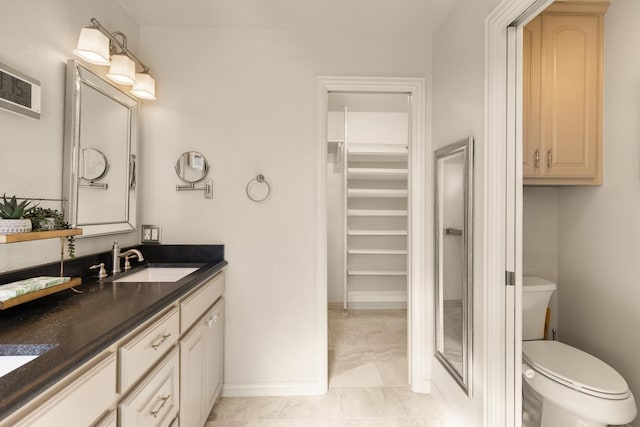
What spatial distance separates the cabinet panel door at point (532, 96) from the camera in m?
1.93

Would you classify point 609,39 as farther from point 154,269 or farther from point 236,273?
point 154,269

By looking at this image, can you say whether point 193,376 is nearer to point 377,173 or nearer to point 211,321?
point 211,321

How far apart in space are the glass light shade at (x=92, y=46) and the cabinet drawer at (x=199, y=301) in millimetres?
1310

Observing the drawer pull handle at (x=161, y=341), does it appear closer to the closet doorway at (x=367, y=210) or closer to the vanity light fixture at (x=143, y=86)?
the vanity light fixture at (x=143, y=86)

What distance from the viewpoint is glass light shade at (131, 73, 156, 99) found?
190 cm

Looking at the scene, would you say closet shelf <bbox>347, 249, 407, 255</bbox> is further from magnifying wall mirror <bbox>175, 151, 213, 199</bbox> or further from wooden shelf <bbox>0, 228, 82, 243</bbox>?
wooden shelf <bbox>0, 228, 82, 243</bbox>

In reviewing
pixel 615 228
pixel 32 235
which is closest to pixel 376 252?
pixel 615 228

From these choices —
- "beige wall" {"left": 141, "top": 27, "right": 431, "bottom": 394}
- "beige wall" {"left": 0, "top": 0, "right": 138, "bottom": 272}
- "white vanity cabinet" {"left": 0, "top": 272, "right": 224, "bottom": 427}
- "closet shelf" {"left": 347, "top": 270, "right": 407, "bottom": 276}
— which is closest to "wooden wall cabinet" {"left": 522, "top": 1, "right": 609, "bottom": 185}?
"beige wall" {"left": 141, "top": 27, "right": 431, "bottom": 394}

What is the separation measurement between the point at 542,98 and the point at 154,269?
2777 millimetres

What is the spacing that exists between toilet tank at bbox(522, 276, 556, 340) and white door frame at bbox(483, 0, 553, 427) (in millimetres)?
644

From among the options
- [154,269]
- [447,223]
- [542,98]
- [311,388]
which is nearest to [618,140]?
[542,98]

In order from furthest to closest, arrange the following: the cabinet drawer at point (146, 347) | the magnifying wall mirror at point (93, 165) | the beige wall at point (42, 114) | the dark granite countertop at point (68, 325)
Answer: the magnifying wall mirror at point (93, 165) → the beige wall at point (42, 114) → the cabinet drawer at point (146, 347) → the dark granite countertop at point (68, 325)

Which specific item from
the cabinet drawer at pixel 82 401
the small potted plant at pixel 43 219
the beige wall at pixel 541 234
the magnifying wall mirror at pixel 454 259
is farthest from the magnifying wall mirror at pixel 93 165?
the beige wall at pixel 541 234

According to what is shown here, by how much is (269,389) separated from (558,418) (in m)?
1.76
